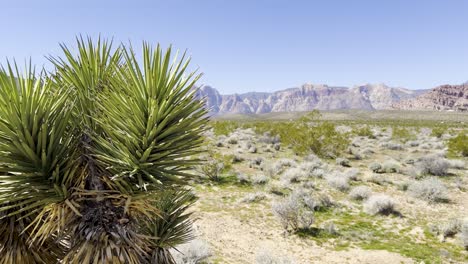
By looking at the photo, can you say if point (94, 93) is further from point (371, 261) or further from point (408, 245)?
point (408, 245)

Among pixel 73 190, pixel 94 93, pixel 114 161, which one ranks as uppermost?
pixel 94 93

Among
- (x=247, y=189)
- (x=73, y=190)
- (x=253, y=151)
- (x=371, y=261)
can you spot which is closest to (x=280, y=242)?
(x=371, y=261)

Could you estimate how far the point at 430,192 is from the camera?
1389 centimetres

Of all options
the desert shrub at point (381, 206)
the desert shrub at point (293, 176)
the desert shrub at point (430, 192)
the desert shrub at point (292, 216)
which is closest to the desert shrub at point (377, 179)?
the desert shrub at point (430, 192)

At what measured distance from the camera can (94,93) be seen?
280 centimetres

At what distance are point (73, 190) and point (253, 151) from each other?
25427 mm

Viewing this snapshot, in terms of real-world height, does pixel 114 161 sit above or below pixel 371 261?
above

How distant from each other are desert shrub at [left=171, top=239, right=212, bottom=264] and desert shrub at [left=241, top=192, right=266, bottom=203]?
216 inches

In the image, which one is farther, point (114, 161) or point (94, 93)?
point (94, 93)

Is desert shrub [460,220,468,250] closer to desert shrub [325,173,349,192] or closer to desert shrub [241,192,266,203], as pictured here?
desert shrub [325,173,349,192]

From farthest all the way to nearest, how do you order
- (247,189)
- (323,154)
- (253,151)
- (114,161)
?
1. (253,151)
2. (323,154)
3. (247,189)
4. (114,161)

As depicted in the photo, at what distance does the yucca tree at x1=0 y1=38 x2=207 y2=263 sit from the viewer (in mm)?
2350

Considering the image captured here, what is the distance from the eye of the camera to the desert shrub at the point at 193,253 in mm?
7823

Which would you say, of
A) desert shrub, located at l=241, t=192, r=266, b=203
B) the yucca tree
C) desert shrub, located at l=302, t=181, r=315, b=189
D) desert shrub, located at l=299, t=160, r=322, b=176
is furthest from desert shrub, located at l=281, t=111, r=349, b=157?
the yucca tree
